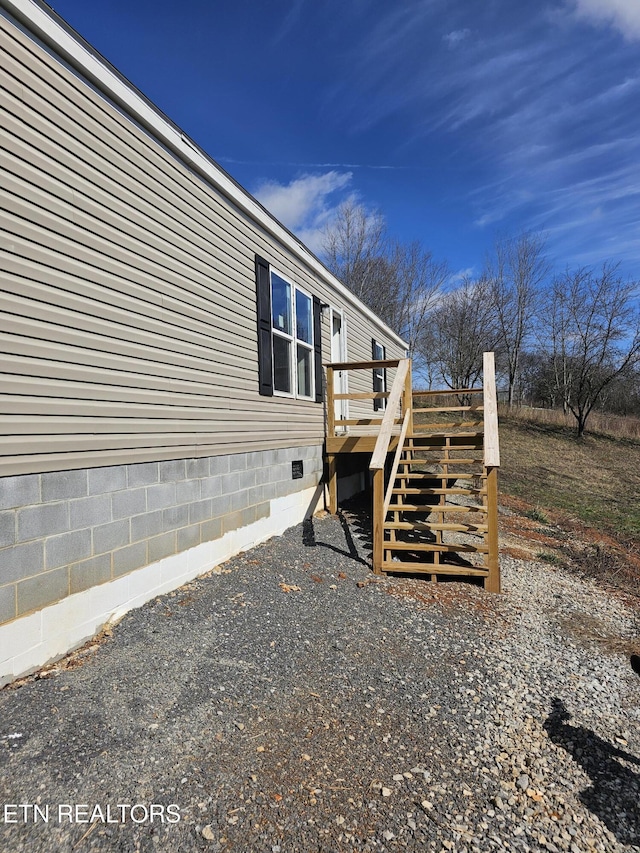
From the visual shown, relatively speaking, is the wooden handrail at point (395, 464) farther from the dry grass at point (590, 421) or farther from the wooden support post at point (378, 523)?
the dry grass at point (590, 421)

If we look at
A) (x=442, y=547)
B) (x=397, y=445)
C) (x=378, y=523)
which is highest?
(x=397, y=445)

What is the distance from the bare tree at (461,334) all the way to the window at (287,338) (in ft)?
70.6

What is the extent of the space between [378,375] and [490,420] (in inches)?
220

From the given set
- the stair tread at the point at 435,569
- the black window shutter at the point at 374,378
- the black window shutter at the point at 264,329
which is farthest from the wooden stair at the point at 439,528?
the black window shutter at the point at 374,378

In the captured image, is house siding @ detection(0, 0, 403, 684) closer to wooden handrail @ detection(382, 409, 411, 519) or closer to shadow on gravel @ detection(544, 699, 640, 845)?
wooden handrail @ detection(382, 409, 411, 519)

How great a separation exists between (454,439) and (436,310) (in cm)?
2275

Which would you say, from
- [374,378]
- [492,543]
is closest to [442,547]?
[492,543]

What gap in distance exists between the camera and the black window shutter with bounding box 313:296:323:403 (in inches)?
275

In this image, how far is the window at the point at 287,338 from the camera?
5504mm

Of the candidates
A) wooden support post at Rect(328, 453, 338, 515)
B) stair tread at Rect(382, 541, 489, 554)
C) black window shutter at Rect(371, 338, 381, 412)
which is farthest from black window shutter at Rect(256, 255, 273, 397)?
black window shutter at Rect(371, 338, 381, 412)

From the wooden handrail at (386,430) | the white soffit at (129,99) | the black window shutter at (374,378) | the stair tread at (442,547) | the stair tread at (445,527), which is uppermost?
the white soffit at (129,99)

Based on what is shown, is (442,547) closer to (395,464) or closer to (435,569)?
(435,569)

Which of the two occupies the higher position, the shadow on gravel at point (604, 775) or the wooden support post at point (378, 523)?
the wooden support post at point (378, 523)

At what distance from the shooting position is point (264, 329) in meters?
5.49
